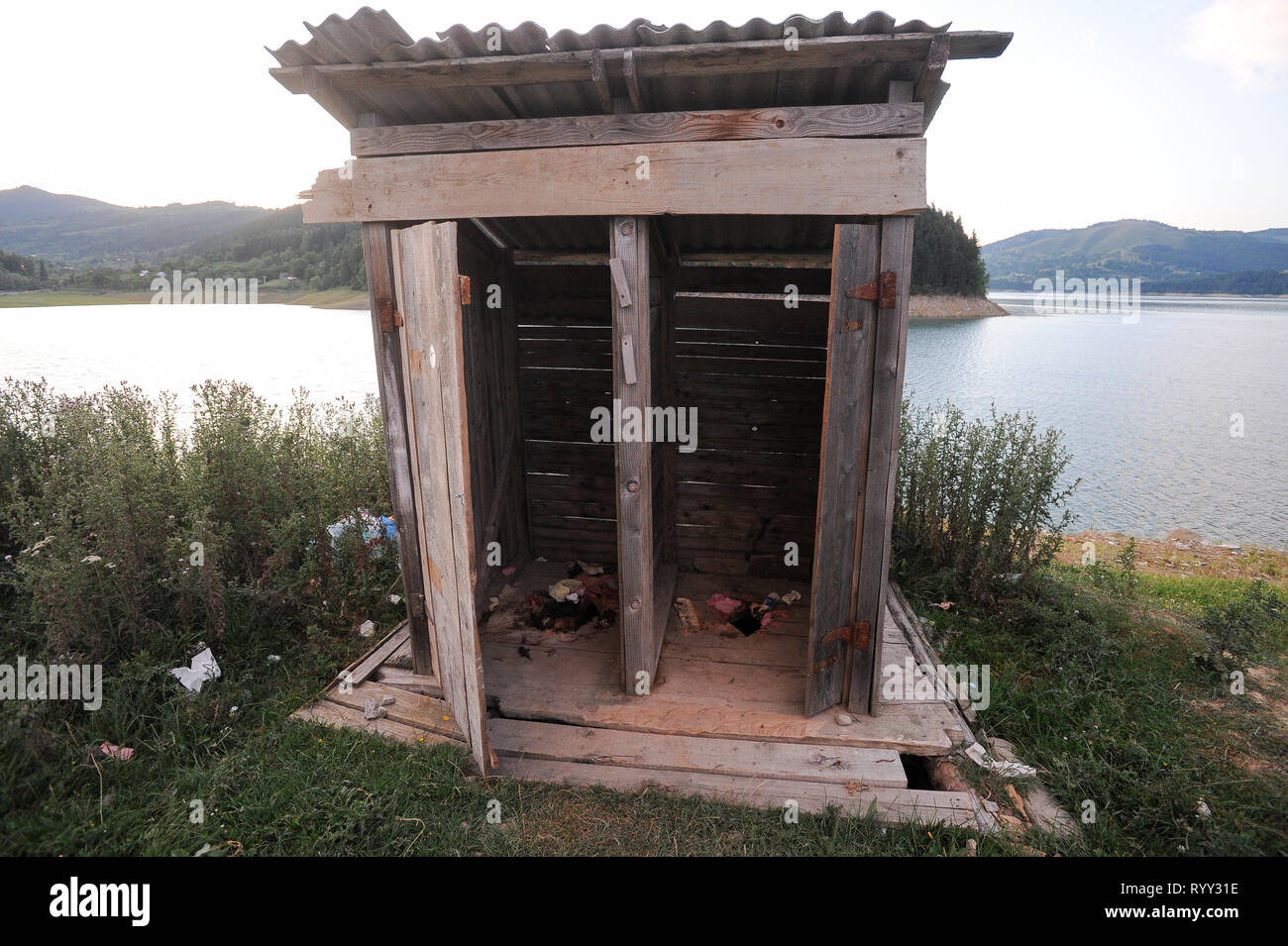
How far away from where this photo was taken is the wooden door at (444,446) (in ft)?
10.0

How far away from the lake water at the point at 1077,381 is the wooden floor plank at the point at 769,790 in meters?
5.34

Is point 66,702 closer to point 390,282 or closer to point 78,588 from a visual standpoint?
point 78,588

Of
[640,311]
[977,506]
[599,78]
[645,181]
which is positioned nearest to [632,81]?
[599,78]

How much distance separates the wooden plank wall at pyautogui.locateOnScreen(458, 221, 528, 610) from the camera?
5.02 metres

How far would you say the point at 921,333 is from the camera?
1182 inches

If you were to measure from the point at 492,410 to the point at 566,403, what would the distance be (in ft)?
2.34

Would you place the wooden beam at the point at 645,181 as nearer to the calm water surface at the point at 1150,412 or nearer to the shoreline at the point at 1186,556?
the shoreline at the point at 1186,556

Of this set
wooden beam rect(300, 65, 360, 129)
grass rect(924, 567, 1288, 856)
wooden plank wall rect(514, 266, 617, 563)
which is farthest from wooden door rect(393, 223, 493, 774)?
grass rect(924, 567, 1288, 856)

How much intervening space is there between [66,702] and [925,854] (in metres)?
4.52

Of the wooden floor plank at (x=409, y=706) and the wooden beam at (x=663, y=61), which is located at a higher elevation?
the wooden beam at (x=663, y=61)

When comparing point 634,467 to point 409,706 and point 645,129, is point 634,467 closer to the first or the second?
point 645,129

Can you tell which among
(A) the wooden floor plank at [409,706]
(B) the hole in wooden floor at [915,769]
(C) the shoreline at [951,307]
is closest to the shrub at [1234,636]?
(B) the hole in wooden floor at [915,769]

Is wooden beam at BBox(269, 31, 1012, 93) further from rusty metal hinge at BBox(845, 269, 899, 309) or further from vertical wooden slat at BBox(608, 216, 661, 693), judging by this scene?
rusty metal hinge at BBox(845, 269, 899, 309)
